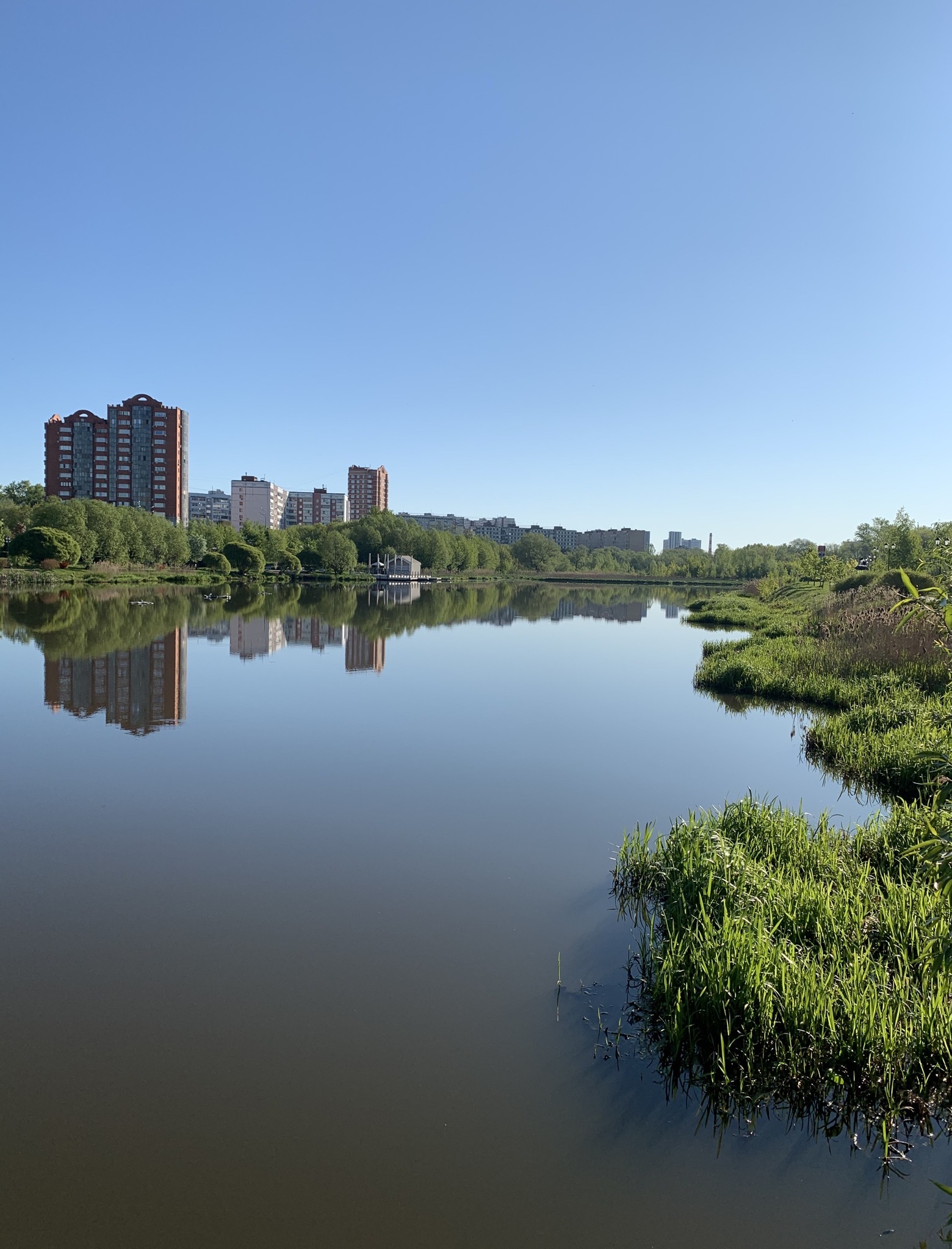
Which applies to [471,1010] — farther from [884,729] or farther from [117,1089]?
[884,729]

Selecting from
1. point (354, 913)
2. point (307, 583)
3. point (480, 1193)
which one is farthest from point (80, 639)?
point (307, 583)

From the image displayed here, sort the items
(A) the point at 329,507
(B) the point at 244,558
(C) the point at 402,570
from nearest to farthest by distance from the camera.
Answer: (B) the point at 244,558 < (C) the point at 402,570 < (A) the point at 329,507

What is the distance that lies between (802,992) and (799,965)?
38 centimetres

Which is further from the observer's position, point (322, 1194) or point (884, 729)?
point (884, 729)

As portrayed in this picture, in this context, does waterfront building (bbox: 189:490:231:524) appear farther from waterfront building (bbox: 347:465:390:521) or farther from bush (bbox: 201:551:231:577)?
bush (bbox: 201:551:231:577)

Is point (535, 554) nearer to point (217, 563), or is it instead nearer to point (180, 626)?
point (217, 563)

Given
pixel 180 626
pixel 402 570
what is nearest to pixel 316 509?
pixel 402 570

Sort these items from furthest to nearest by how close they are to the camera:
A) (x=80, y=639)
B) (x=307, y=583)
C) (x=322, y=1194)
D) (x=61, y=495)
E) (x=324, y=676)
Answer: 1. (x=61, y=495)
2. (x=307, y=583)
3. (x=80, y=639)
4. (x=324, y=676)
5. (x=322, y=1194)

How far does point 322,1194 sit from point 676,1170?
6.08ft

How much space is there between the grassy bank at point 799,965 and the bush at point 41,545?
58.5 metres

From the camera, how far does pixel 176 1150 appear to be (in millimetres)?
4215

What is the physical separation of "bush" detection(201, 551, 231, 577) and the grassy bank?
234 feet

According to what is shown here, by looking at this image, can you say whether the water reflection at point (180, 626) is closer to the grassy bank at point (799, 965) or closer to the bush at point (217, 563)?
the bush at point (217, 563)

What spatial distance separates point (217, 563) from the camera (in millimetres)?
75875
